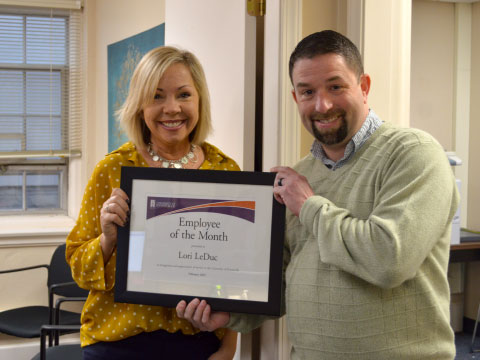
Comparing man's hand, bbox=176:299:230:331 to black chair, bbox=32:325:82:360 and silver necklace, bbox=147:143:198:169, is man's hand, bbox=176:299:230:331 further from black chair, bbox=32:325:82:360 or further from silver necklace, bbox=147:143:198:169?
black chair, bbox=32:325:82:360

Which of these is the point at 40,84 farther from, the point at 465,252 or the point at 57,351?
the point at 465,252

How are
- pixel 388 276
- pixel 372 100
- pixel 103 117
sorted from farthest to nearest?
pixel 103 117, pixel 372 100, pixel 388 276

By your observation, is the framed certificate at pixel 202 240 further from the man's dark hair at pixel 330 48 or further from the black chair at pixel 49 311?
the black chair at pixel 49 311

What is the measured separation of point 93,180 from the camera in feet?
5.55

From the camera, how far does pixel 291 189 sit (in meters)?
1.44

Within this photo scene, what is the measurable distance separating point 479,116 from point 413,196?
4575 mm

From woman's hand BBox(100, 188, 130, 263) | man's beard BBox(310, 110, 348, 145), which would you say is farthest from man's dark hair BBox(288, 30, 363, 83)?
woman's hand BBox(100, 188, 130, 263)

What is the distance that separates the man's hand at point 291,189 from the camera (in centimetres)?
142

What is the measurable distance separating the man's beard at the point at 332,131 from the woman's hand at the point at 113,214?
55 cm

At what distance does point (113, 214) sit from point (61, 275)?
8.41ft

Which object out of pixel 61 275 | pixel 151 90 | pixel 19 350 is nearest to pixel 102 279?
pixel 151 90

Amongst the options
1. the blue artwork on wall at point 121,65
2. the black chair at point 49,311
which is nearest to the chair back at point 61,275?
the black chair at point 49,311

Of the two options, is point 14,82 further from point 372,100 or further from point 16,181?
point 372,100

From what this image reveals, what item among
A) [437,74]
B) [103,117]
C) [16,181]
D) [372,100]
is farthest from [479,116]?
[16,181]
